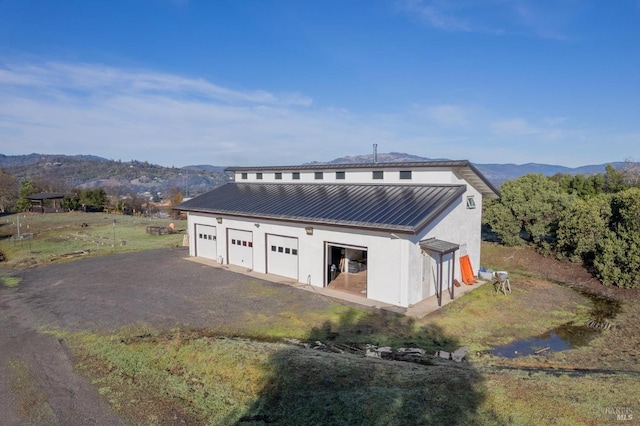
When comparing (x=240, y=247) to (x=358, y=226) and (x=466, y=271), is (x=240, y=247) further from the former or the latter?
(x=466, y=271)

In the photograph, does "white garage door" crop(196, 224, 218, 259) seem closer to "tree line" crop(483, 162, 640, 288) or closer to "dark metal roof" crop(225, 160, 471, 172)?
"dark metal roof" crop(225, 160, 471, 172)

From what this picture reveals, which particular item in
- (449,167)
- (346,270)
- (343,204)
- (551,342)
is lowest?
(551,342)

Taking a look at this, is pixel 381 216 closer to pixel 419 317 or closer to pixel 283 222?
pixel 419 317

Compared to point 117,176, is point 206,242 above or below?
below

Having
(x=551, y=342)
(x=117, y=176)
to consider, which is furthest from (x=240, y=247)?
(x=117, y=176)

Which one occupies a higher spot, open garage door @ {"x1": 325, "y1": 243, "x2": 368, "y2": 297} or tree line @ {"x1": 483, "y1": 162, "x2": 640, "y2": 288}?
tree line @ {"x1": 483, "y1": 162, "x2": 640, "y2": 288}

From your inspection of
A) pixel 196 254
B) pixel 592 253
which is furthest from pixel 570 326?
pixel 196 254

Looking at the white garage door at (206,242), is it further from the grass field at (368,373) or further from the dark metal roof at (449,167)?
the grass field at (368,373)

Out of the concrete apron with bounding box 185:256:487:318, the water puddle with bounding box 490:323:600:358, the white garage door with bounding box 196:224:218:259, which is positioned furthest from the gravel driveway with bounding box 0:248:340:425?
the water puddle with bounding box 490:323:600:358
